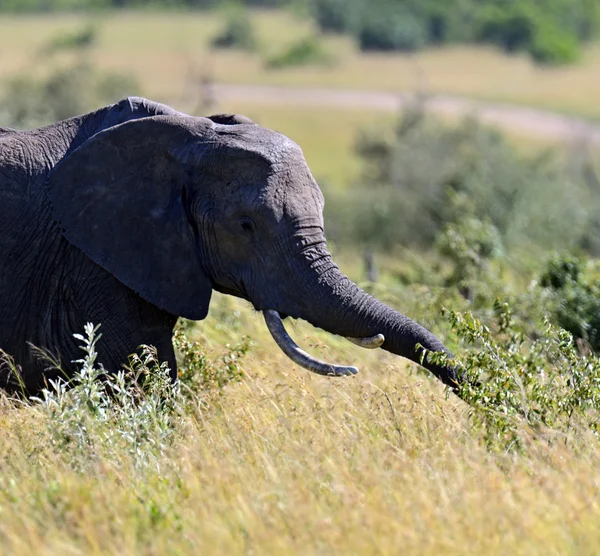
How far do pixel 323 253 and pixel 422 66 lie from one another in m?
67.0

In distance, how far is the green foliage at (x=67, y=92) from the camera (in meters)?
32.3

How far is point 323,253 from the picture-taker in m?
7.34

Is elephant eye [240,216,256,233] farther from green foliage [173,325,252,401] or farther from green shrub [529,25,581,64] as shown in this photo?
green shrub [529,25,581,64]

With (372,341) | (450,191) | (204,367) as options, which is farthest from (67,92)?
(372,341)

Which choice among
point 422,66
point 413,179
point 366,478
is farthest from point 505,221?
point 422,66

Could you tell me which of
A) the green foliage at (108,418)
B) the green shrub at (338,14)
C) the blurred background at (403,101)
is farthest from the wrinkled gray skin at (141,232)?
the green shrub at (338,14)

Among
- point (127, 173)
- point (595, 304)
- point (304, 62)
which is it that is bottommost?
point (304, 62)

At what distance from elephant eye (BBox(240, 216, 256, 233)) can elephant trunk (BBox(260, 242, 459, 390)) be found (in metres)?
0.32

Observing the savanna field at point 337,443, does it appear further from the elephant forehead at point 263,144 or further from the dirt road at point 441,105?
the dirt road at point 441,105

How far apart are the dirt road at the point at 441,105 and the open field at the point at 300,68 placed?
181 centimetres

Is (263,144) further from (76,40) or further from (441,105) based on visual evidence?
(76,40)

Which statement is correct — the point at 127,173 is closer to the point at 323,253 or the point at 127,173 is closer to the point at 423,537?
the point at 323,253

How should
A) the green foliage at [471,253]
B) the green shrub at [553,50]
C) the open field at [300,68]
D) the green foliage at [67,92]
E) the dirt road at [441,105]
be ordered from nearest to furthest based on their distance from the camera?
A: the green foliage at [471,253], the green foliage at [67,92], the dirt road at [441,105], the open field at [300,68], the green shrub at [553,50]

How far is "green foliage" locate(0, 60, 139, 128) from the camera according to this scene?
3231cm
